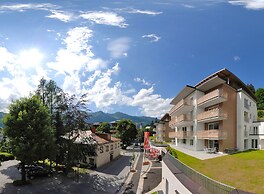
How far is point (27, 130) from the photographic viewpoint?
108ft

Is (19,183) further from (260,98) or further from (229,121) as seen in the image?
(260,98)

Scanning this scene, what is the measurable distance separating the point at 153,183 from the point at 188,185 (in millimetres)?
22462

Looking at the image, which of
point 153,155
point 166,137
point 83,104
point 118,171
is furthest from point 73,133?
point 166,137

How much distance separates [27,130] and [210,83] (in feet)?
84.8

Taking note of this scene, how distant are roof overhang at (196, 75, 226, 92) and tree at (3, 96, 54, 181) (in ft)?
76.2

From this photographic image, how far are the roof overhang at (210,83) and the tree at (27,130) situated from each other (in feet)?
76.2

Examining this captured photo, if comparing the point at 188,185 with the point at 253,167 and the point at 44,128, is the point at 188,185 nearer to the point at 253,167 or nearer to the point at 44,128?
the point at 253,167

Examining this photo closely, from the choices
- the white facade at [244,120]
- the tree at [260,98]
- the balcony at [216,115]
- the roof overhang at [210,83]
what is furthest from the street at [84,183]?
the tree at [260,98]

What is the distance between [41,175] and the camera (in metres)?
37.6

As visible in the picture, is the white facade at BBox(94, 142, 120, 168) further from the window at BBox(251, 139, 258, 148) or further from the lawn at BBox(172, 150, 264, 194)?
the lawn at BBox(172, 150, 264, 194)

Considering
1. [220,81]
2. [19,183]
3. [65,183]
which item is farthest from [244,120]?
[19,183]

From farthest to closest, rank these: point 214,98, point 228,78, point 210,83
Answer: point 210,83, point 228,78, point 214,98

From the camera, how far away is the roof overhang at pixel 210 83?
111 ft

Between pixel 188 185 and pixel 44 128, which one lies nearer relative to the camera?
pixel 188 185
